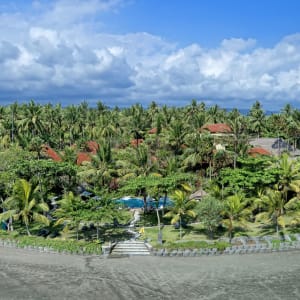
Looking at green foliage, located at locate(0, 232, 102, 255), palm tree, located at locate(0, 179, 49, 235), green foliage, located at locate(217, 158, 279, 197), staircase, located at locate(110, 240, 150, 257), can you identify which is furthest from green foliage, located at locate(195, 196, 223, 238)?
palm tree, located at locate(0, 179, 49, 235)

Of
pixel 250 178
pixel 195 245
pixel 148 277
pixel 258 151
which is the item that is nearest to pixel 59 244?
pixel 148 277

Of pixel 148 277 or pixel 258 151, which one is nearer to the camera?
pixel 148 277

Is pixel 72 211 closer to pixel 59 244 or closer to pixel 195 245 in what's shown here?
pixel 59 244

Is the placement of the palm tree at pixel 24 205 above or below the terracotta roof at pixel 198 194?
above

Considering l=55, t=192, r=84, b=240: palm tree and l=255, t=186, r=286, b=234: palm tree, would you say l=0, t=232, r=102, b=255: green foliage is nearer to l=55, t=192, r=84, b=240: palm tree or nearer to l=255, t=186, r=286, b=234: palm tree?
l=55, t=192, r=84, b=240: palm tree

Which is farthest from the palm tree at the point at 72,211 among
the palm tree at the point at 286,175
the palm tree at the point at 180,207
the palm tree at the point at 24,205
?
the palm tree at the point at 286,175

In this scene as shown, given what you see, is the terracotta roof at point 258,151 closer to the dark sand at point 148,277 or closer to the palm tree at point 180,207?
the palm tree at point 180,207
